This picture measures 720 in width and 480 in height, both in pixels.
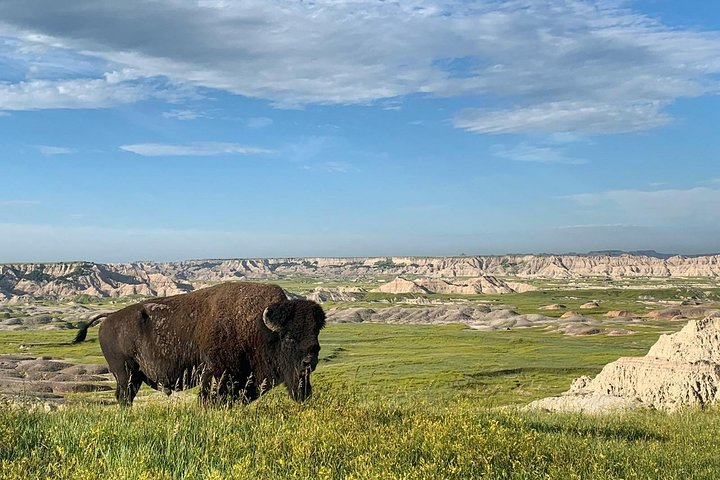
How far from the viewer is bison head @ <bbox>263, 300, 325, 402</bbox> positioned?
463 inches

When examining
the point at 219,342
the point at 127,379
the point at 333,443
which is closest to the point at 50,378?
the point at 127,379

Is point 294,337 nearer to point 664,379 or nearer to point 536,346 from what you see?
point 664,379

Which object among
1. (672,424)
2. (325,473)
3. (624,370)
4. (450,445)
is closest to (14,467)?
(325,473)

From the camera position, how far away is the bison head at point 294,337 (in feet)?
38.6

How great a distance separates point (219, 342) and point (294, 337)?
1.51 meters

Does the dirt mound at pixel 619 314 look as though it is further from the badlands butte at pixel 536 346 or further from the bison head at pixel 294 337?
the bison head at pixel 294 337

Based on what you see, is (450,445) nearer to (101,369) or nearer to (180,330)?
(180,330)

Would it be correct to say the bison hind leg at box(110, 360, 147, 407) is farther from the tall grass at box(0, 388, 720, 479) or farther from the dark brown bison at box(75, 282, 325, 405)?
the tall grass at box(0, 388, 720, 479)

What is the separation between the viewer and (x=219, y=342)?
478 inches

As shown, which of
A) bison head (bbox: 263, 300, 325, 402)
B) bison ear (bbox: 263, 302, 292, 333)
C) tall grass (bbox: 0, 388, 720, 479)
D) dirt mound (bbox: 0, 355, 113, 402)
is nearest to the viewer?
tall grass (bbox: 0, 388, 720, 479)

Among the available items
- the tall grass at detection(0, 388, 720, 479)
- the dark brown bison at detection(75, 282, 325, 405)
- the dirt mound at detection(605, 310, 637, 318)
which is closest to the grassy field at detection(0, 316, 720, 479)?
the tall grass at detection(0, 388, 720, 479)

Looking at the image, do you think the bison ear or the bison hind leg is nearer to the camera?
the bison ear

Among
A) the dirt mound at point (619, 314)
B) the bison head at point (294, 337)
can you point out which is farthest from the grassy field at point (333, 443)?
the dirt mound at point (619, 314)

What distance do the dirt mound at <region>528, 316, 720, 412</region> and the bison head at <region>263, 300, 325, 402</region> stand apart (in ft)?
50.2
